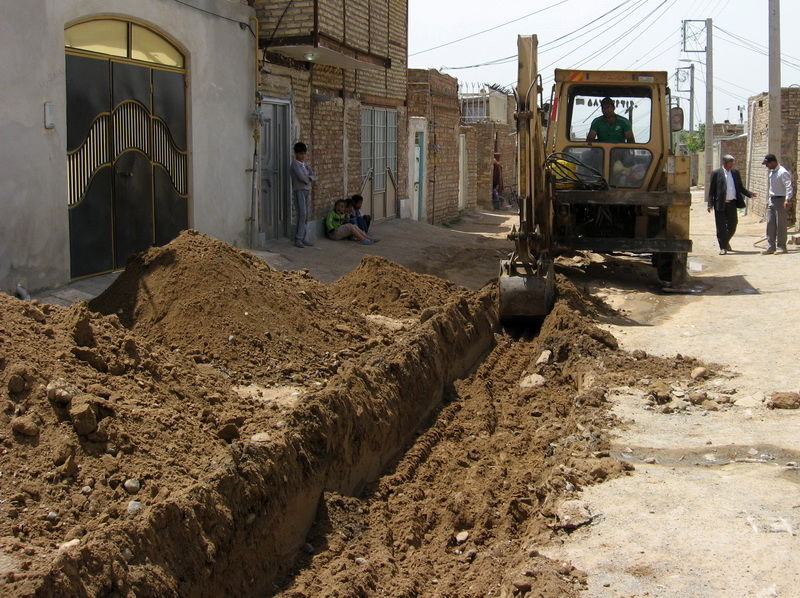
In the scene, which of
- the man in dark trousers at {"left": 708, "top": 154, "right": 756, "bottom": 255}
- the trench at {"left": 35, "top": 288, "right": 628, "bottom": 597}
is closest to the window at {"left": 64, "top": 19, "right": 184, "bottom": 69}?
the trench at {"left": 35, "top": 288, "right": 628, "bottom": 597}

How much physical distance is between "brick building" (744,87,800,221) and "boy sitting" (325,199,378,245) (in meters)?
11.4

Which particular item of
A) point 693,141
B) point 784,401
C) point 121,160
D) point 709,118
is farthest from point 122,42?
point 693,141

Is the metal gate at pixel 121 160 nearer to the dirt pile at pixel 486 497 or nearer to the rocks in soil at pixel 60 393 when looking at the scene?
the dirt pile at pixel 486 497

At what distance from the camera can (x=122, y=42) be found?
36.6 ft

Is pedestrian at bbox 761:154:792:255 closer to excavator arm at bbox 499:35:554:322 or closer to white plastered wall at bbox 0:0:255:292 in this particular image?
excavator arm at bbox 499:35:554:322

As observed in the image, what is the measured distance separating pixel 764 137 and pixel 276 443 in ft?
76.7

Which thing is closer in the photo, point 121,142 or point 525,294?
point 525,294

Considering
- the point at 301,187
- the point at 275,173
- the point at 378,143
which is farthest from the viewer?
the point at 378,143

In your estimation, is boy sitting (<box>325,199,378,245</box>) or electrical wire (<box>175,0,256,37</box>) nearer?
electrical wire (<box>175,0,256,37</box>)

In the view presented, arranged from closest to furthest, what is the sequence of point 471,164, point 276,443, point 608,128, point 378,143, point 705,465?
point 276,443, point 705,465, point 608,128, point 378,143, point 471,164

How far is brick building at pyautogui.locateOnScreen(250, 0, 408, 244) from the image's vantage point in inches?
574

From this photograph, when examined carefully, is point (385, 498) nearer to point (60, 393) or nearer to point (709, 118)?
point (60, 393)

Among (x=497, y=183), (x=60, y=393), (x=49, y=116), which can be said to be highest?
(x=497, y=183)

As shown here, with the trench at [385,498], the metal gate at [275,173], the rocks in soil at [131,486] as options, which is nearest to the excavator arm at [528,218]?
the trench at [385,498]
